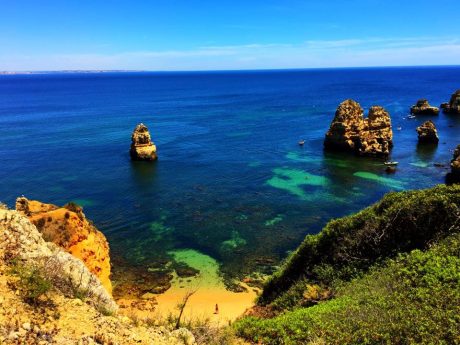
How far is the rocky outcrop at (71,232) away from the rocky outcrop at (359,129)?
179ft

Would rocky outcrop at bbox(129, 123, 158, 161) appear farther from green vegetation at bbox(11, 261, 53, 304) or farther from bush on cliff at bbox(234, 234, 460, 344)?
green vegetation at bbox(11, 261, 53, 304)

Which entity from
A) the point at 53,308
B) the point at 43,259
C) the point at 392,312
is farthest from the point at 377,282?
the point at 43,259

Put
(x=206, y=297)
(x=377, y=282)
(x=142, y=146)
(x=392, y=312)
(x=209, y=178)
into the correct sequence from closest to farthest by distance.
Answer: (x=392, y=312)
(x=377, y=282)
(x=206, y=297)
(x=209, y=178)
(x=142, y=146)

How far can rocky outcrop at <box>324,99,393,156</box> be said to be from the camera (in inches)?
2677

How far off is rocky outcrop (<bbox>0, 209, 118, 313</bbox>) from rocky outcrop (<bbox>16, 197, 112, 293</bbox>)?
959cm

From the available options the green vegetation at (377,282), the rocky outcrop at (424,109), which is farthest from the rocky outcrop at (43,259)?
the rocky outcrop at (424,109)

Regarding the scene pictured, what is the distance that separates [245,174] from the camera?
5759 cm

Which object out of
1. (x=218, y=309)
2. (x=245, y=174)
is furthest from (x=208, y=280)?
(x=245, y=174)

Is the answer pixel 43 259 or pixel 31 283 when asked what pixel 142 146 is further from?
pixel 31 283

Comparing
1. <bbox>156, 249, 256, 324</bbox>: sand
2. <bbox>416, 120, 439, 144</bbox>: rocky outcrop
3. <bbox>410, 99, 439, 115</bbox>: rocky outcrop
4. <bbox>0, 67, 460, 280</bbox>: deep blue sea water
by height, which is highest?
<bbox>410, 99, 439, 115</bbox>: rocky outcrop

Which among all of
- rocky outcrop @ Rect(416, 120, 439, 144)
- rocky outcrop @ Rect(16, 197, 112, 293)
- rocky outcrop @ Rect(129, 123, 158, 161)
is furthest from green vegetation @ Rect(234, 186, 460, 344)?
rocky outcrop @ Rect(416, 120, 439, 144)

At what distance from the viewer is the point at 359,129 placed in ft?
226

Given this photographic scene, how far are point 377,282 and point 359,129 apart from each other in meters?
56.9

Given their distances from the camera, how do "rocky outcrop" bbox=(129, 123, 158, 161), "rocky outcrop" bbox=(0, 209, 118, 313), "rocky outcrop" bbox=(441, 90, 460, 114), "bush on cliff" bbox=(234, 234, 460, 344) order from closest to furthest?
1. "rocky outcrop" bbox=(0, 209, 118, 313)
2. "bush on cliff" bbox=(234, 234, 460, 344)
3. "rocky outcrop" bbox=(129, 123, 158, 161)
4. "rocky outcrop" bbox=(441, 90, 460, 114)
